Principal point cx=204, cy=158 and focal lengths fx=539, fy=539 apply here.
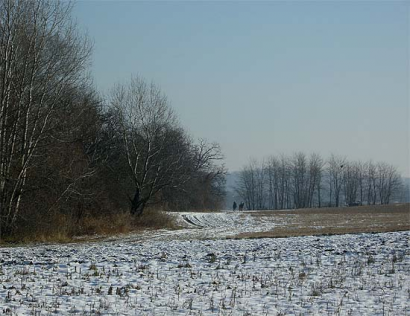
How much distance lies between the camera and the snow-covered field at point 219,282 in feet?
30.1

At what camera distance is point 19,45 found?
2755cm

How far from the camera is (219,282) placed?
450 inches

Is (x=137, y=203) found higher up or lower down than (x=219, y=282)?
higher up

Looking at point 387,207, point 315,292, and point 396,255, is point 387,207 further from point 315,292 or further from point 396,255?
point 315,292

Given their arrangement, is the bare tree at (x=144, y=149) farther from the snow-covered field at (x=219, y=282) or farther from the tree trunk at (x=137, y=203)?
the snow-covered field at (x=219, y=282)

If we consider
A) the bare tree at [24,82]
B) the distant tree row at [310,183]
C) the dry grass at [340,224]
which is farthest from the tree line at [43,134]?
the distant tree row at [310,183]

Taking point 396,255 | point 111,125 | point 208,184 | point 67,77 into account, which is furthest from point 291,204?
point 396,255

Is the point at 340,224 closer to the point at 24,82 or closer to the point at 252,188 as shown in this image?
the point at 24,82

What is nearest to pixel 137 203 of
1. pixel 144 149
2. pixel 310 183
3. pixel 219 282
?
pixel 144 149

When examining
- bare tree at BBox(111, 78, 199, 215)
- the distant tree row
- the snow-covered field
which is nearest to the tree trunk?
bare tree at BBox(111, 78, 199, 215)

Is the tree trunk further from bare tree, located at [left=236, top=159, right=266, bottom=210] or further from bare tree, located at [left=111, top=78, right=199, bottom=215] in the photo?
bare tree, located at [left=236, top=159, right=266, bottom=210]

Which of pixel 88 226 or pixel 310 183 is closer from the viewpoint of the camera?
pixel 88 226

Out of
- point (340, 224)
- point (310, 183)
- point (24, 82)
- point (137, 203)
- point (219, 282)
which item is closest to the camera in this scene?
point (219, 282)

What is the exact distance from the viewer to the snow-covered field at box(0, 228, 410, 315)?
9164 mm
